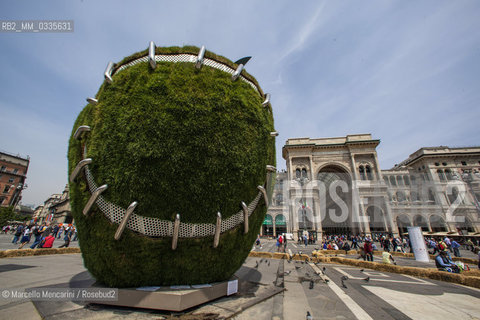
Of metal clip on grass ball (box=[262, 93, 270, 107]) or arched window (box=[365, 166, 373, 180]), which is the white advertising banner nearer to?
metal clip on grass ball (box=[262, 93, 270, 107])

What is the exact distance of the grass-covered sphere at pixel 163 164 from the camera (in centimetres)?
307

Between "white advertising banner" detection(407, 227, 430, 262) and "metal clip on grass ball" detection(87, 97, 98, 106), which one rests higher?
"metal clip on grass ball" detection(87, 97, 98, 106)

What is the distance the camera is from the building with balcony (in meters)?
43.8

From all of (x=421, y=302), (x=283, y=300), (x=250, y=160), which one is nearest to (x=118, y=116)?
(x=250, y=160)

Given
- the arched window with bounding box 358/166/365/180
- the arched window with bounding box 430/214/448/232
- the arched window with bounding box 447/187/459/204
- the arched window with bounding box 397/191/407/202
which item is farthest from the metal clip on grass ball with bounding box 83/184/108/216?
the arched window with bounding box 447/187/459/204

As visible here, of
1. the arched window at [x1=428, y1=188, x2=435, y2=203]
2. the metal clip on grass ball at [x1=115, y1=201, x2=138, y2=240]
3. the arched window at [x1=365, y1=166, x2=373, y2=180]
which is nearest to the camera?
the metal clip on grass ball at [x1=115, y1=201, x2=138, y2=240]

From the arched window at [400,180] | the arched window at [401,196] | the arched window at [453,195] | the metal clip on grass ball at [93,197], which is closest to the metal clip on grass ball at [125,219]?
the metal clip on grass ball at [93,197]

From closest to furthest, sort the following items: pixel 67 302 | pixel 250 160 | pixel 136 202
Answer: pixel 136 202, pixel 67 302, pixel 250 160

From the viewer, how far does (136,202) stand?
117 inches

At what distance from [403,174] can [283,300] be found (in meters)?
57.1

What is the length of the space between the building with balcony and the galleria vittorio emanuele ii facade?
191 ft

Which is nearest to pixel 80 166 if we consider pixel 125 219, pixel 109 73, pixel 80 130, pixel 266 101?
pixel 80 130

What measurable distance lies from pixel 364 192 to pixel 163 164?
44083mm

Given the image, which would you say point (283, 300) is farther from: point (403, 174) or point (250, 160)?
point (403, 174)
